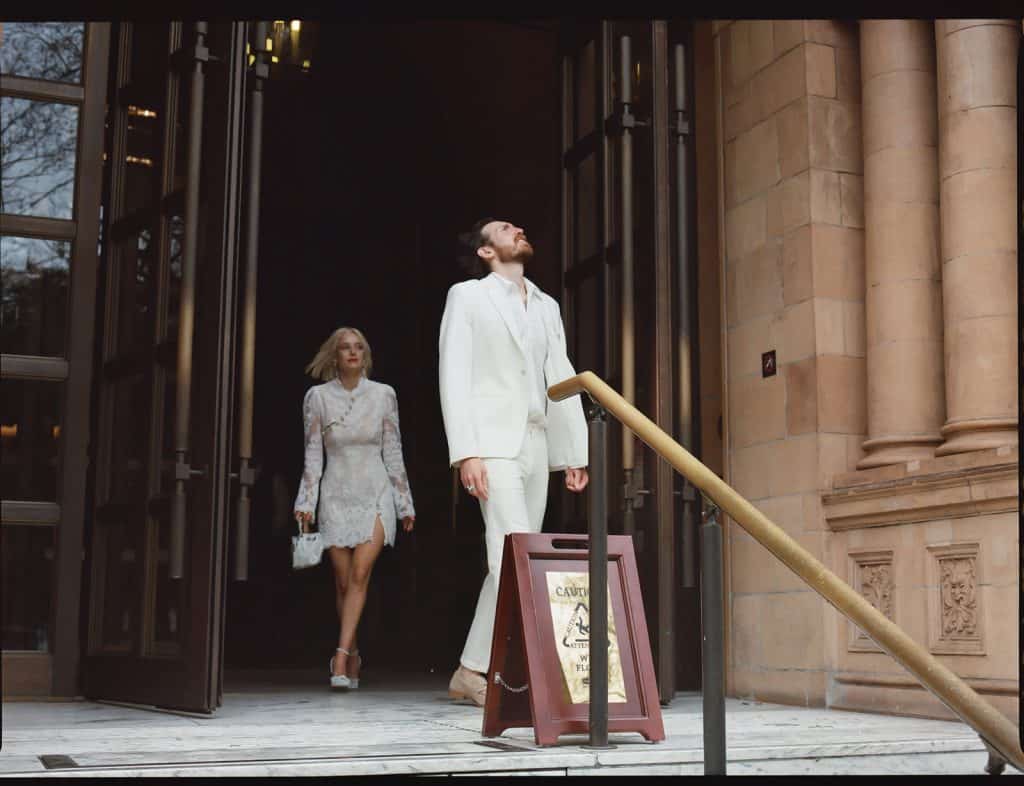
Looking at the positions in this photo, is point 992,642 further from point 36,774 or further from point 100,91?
point 100,91

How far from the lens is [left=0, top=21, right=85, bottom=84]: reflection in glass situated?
6766mm

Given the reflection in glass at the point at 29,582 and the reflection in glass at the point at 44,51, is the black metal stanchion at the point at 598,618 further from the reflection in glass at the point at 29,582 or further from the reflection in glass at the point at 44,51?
the reflection in glass at the point at 44,51

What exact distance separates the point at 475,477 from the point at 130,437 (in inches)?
73.4

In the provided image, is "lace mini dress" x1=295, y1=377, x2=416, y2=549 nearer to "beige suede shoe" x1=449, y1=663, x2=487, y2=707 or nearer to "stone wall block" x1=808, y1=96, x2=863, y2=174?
"beige suede shoe" x1=449, y1=663, x2=487, y2=707

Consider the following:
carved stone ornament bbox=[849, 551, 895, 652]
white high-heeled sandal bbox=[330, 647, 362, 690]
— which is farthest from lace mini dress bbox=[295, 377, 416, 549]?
carved stone ornament bbox=[849, 551, 895, 652]

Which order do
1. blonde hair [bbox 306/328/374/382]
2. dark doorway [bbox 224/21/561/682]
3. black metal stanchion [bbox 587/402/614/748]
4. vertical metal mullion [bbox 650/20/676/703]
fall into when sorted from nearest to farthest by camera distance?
A: black metal stanchion [bbox 587/402/614/748]
vertical metal mullion [bbox 650/20/676/703]
blonde hair [bbox 306/328/374/382]
dark doorway [bbox 224/21/561/682]

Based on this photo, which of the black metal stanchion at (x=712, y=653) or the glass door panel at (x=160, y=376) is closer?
the black metal stanchion at (x=712, y=653)

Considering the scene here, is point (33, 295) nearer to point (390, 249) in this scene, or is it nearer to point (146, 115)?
point (146, 115)

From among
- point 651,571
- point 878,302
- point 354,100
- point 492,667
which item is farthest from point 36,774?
point 354,100

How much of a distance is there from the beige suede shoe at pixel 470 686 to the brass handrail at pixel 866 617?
6.70ft

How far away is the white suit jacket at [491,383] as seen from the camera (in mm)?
5328

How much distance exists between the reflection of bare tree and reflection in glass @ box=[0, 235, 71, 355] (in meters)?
0.18

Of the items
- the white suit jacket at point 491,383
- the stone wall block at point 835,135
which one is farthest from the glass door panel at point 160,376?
the stone wall block at point 835,135

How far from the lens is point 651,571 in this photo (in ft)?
19.2
